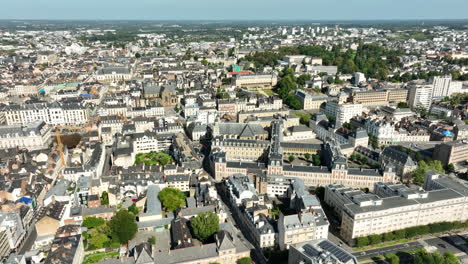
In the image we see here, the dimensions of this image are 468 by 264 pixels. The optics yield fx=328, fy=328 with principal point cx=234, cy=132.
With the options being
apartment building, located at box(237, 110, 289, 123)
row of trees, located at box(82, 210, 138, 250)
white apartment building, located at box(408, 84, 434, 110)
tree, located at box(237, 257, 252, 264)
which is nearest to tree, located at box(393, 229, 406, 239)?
tree, located at box(237, 257, 252, 264)

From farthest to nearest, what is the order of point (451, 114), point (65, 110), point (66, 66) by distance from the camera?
1. point (66, 66)
2. point (451, 114)
3. point (65, 110)

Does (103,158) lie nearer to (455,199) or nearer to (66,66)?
(455,199)

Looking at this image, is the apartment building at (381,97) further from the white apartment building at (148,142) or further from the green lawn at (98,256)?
the green lawn at (98,256)

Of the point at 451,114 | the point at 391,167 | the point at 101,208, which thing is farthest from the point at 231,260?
the point at 451,114

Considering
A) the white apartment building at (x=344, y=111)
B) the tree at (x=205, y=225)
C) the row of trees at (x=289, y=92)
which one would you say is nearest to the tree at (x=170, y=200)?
the tree at (x=205, y=225)

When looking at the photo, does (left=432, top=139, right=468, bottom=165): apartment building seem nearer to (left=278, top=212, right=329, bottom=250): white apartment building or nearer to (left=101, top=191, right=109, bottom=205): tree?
(left=278, top=212, right=329, bottom=250): white apartment building

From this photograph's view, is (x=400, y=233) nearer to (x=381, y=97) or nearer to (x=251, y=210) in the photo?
(x=251, y=210)
